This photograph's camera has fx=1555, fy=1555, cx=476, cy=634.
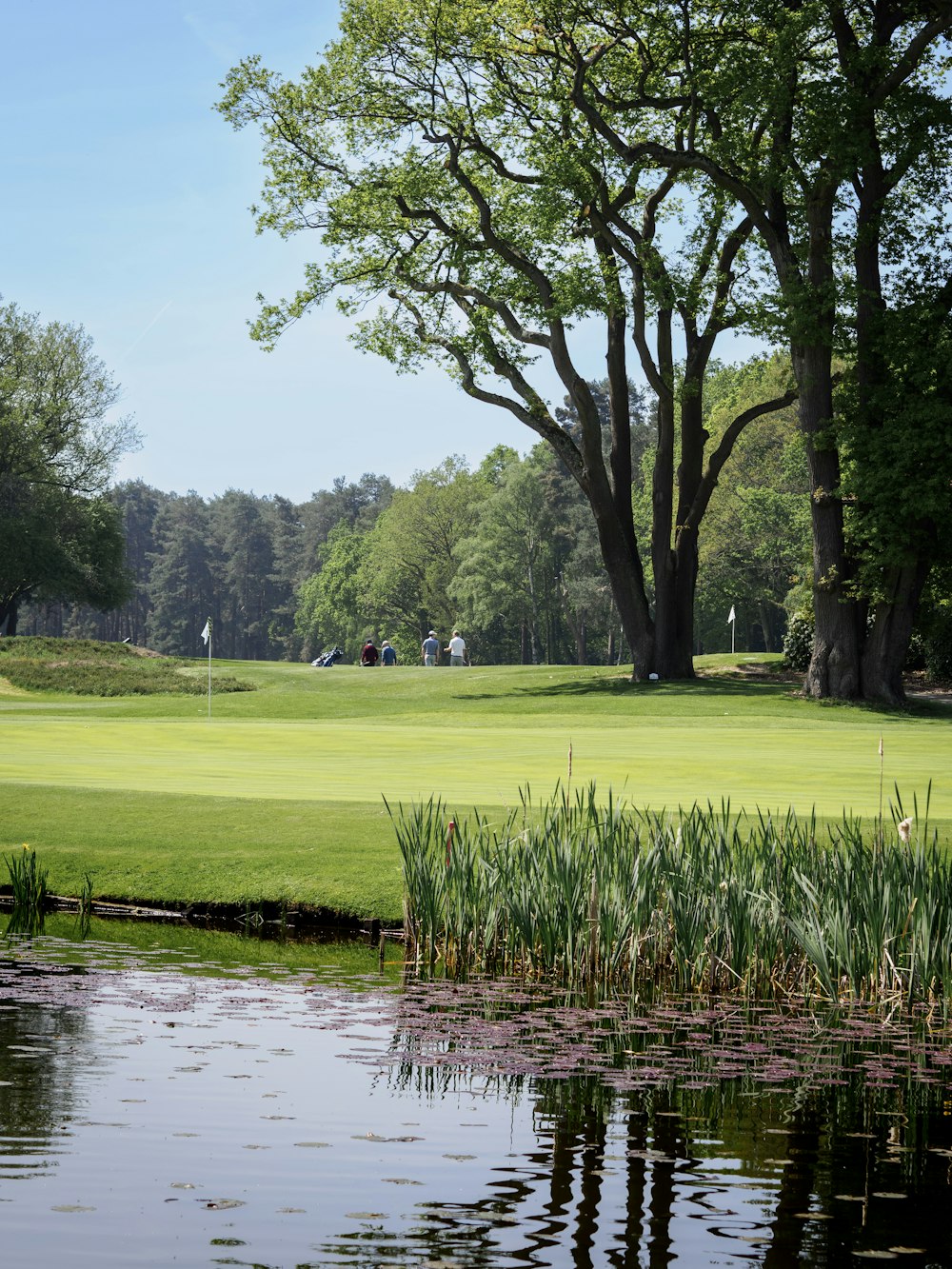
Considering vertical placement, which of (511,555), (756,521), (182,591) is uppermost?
(756,521)

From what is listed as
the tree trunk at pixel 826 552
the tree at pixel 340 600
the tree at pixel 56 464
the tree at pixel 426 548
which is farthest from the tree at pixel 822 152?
the tree at pixel 340 600

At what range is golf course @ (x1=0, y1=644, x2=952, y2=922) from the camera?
42.5 ft

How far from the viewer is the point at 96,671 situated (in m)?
51.7

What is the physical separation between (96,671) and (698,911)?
44.8m

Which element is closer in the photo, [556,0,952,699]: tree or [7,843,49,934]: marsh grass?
[7,843,49,934]: marsh grass

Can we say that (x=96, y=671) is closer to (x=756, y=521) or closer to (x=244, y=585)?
(x=756, y=521)

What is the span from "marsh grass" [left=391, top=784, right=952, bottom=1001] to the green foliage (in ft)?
114

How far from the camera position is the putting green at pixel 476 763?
1581 cm

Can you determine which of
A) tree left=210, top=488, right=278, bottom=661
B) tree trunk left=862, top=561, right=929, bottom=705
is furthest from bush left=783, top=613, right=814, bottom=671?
tree left=210, top=488, right=278, bottom=661

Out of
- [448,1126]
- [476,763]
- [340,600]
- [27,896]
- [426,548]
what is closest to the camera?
[448,1126]

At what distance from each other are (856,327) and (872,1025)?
31.3m

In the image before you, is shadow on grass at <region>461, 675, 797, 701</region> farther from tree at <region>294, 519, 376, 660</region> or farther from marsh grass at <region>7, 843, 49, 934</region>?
tree at <region>294, 519, 376, 660</region>

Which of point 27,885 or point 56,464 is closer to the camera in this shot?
point 27,885

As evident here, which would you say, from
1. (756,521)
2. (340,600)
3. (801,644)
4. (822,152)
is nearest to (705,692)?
(801,644)
